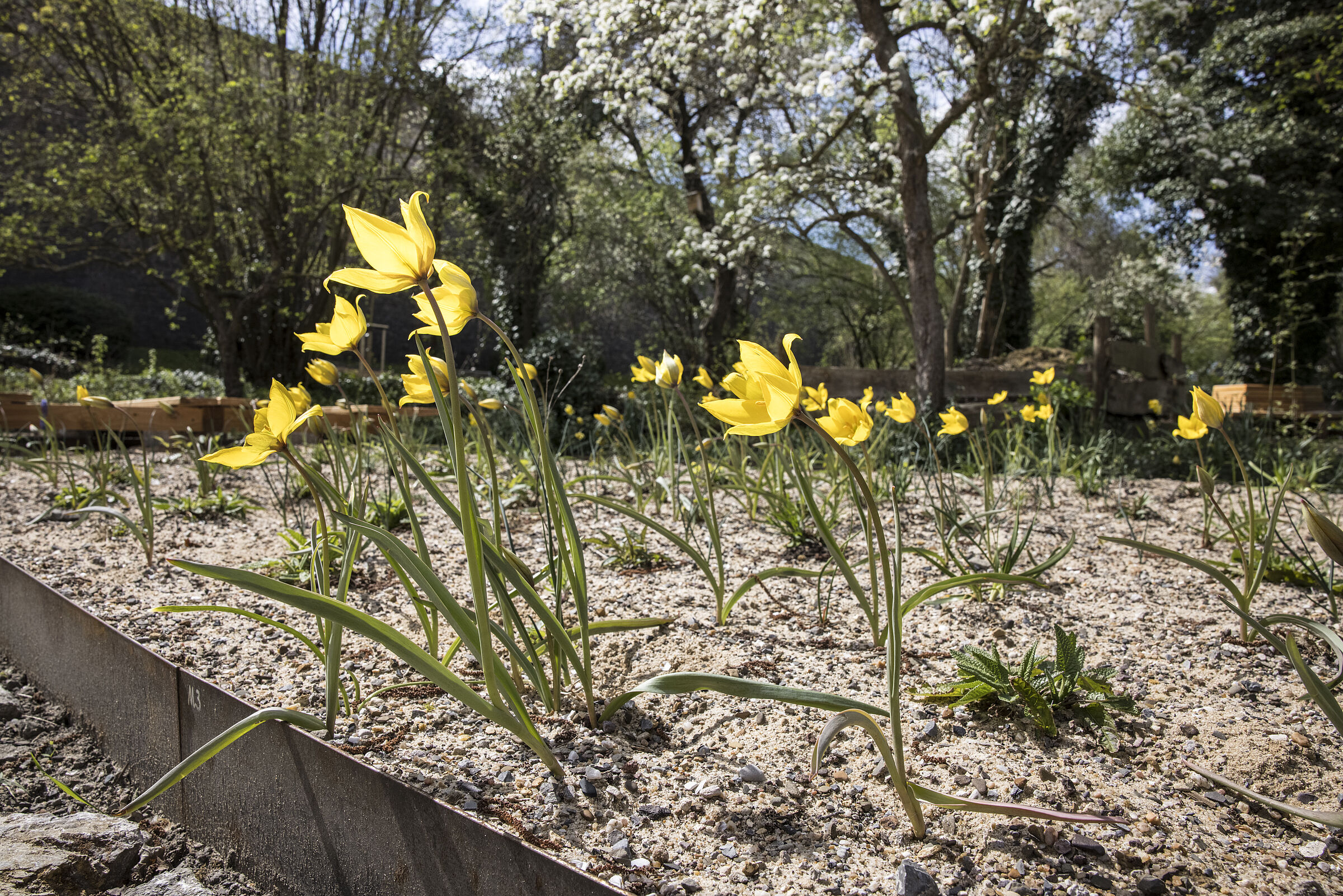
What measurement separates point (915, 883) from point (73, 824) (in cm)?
99

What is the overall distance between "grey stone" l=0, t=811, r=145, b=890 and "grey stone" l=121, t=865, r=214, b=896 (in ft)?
0.11

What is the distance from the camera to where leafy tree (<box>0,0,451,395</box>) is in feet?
21.1

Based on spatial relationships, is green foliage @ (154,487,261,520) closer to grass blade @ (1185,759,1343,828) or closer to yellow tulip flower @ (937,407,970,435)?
yellow tulip flower @ (937,407,970,435)

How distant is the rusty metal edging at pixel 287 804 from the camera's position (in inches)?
27.3

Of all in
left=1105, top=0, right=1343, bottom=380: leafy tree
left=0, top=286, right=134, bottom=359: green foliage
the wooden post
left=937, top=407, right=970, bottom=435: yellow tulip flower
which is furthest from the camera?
left=0, top=286, right=134, bottom=359: green foliage

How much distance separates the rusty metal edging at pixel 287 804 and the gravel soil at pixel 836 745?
0.07m

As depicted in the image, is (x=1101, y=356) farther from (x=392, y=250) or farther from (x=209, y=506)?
(x=392, y=250)

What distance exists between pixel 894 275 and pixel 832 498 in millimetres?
10298

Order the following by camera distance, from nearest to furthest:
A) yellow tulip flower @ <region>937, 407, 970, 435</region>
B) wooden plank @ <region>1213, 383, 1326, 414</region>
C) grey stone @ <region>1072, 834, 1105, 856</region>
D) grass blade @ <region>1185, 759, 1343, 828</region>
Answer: grass blade @ <region>1185, 759, 1343, 828</region> < grey stone @ <region>1072, 834, 1105, 856</region> < yellow tulip flower @ <region>937, 407, 970, 435</region> < wooden plank @ <region>1213, 383, 1326, 414</region>

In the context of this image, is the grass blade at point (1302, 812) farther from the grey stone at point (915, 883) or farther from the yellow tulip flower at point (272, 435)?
the yellow tulip flower at point (272, 435)

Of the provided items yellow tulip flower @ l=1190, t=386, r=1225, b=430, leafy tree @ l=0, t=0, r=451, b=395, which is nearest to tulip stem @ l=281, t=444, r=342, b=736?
yellow tulip flower @ l=1190, t=386, r=1225, b=430

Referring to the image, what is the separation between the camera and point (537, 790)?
0.84 m

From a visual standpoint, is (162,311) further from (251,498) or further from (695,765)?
(695,765)

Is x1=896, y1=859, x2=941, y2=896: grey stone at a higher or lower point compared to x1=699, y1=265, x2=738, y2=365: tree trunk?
lower
